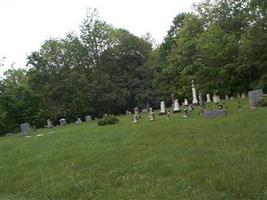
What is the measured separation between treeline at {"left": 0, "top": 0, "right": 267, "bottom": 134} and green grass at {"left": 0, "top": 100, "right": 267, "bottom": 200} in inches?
968

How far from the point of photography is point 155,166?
1140 cm

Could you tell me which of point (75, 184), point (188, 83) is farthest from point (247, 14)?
point (75, 184)

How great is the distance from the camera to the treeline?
138ft

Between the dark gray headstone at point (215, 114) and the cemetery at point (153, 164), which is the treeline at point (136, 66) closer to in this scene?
the dark gray headstone at point (215, 114)

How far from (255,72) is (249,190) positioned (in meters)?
34.2

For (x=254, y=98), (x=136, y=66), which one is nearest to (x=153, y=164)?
(x=254, y=98)

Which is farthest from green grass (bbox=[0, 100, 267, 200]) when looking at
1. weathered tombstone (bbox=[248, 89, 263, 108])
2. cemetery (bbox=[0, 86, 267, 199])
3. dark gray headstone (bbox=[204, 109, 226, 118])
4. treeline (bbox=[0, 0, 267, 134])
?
treeline (bbox=[0, 0, 267, 134])

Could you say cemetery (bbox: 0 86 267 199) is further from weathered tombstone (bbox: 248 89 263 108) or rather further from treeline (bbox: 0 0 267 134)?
treeline (bbox: 0 0 267 134)

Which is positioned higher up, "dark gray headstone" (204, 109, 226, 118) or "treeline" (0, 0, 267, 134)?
"treeline" (0, 0, 267, 134)

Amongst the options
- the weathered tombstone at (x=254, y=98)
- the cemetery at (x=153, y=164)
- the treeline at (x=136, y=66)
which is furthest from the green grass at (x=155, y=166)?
the treeline at (x=136, y=66)

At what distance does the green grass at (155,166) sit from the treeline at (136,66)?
24.6m

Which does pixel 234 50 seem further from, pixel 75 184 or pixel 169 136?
pixel 75 184

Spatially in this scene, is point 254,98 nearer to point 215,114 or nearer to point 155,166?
point 215,114

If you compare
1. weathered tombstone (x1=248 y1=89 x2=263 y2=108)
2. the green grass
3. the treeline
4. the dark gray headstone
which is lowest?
the green grass
